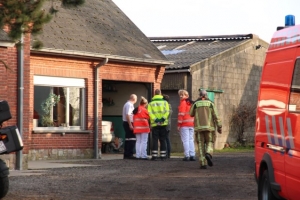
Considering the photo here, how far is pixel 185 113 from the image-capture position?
24125 millimetres

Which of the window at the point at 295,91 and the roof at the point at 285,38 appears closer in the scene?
the window at the point at 295,91

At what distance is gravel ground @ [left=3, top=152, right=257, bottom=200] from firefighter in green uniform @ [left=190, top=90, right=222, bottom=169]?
410mm

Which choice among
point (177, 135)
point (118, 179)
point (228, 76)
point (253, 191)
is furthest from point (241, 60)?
point (253, 191)

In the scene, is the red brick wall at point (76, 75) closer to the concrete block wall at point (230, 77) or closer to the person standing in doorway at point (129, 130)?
the person standing in doorway at point (129, 130)

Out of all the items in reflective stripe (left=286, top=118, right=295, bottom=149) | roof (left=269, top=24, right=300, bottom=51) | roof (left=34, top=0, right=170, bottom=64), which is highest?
roof (left=34, top=0, right=170, bottom=64)

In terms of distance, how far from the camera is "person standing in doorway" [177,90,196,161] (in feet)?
78.7

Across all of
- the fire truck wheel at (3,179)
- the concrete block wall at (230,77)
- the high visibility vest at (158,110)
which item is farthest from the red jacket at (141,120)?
the fire truck wheel at (3,179)

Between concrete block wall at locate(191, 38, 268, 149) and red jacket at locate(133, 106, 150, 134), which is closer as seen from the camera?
red jacket at locate(133, 106, 150, 134)

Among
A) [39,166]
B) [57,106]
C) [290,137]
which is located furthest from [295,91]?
[57,106]

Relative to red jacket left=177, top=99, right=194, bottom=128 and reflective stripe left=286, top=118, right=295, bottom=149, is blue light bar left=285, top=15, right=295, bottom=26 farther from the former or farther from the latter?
red jacket left=177, top=99, right=194, bottom=128

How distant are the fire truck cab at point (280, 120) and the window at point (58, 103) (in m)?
14.3

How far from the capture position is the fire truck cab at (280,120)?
9.70 meters

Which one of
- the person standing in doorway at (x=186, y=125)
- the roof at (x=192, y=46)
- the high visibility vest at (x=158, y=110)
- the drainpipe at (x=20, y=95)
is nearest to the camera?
the drainpipe at (x=20, y=95)

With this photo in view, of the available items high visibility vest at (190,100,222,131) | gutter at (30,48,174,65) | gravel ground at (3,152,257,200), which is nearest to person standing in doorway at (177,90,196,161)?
gravel ground at (3,152,257,200)
